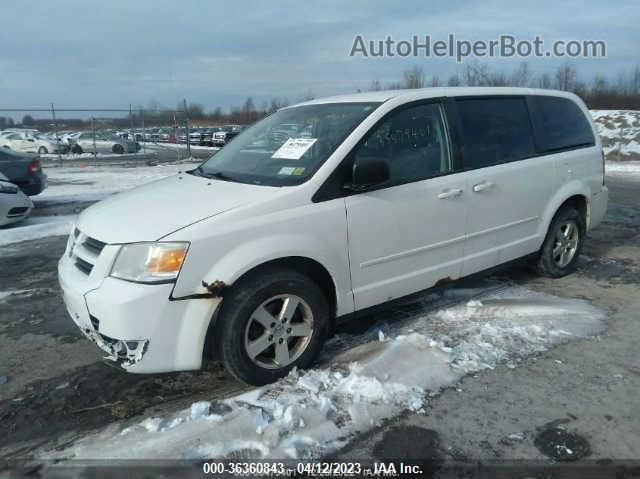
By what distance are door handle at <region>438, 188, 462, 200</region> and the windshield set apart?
2.68 ft

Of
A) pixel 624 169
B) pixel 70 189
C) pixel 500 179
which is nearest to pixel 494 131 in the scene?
pixel 500 179

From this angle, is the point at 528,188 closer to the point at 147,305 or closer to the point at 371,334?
the point at 371,334

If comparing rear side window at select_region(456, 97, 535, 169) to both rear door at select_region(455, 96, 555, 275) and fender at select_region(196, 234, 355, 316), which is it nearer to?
rear door at select_region(455, 96, 555, 275)

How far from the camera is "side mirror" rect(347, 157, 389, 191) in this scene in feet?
10.8

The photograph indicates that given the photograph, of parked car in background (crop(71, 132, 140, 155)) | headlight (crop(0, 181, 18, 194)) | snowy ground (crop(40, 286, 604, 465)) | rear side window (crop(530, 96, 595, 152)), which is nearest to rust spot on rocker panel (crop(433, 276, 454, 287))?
snowy ground (crop(40, 286, 604, 465))

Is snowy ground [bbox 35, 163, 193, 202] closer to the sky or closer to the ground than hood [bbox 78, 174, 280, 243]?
closer to the ground

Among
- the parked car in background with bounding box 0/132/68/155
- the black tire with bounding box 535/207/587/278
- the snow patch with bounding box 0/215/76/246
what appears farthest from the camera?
the parked car in background with bounding box 0/132/68/155

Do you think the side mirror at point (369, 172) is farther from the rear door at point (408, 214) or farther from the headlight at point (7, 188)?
→ the headlight at point (7, 188)

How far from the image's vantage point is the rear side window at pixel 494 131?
4.13m

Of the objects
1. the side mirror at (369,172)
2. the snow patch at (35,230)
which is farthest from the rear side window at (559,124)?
the snow patch at (35,230)

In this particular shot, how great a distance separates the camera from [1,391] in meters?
3.30

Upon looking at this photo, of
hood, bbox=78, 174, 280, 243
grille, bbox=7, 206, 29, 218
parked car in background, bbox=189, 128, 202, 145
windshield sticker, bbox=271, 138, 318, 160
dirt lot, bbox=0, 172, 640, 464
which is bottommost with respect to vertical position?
dirt lot, bbox=0, 172, 640, 464

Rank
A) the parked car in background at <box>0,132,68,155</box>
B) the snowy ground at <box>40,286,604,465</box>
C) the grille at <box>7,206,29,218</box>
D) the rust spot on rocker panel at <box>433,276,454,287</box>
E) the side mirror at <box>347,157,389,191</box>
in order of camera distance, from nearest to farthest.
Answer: the snowy ground at <box>40,286,604,465</box> < the side mirror at <box>347,157,389,191</box> < the rust spot on rocker panel at <box>433,276,454,287</box> < the grille at <box>7,206,29,218</box> < the parked car in background at <box>0,132,68,155</box>

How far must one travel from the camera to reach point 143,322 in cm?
280
